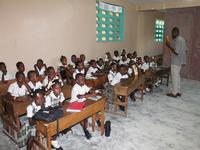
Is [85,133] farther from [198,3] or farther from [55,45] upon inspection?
[198,3]

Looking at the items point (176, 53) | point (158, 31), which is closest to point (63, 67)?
point (176, 53)

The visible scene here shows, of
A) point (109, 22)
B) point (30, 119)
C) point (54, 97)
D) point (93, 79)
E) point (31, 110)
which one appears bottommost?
point (30, 119)

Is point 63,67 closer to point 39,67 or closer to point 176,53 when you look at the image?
point 39,67

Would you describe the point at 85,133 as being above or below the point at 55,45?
below

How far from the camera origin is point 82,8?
6426 millimetres

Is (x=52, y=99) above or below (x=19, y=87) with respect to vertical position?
below

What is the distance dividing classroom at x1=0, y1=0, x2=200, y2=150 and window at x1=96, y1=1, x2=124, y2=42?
0.04m

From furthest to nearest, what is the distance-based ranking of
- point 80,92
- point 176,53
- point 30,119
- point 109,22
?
1. point 109,22
2. point 176,53
3. point 80,92
4. point 30,119

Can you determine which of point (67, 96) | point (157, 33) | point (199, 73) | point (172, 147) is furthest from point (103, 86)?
point (157, 33)

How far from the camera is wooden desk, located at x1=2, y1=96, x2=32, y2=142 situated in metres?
3.11

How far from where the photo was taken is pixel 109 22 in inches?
301

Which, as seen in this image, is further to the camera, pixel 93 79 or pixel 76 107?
pixel 93 79

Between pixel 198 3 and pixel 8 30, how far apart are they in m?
6.53

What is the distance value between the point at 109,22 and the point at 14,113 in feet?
18.0
